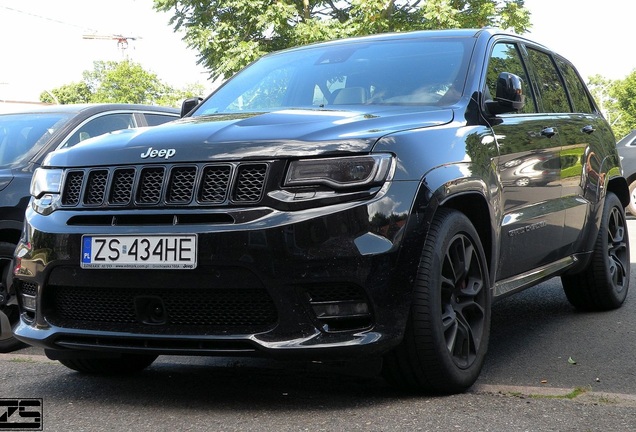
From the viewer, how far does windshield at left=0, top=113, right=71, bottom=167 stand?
21.3 feet

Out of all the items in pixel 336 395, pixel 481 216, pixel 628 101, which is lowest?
pixel 628 101

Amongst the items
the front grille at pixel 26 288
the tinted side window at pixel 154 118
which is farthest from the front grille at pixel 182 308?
the tinted side window at pixel 154 118

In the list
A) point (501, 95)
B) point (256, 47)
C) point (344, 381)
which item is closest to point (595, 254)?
point (501, 95)

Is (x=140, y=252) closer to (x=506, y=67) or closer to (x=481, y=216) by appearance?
(x=481, y=216)

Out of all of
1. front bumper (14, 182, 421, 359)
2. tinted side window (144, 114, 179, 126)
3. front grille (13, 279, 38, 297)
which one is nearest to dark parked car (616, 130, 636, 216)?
tinted side window (144, 114, 179, 126)

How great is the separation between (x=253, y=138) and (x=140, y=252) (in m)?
0.64

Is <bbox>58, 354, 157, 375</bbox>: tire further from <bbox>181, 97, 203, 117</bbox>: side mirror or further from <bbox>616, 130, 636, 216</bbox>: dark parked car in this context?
<bbox>616, 130, 636, 216</bbox>: dark parked car

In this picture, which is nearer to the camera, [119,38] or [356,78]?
[356,78]

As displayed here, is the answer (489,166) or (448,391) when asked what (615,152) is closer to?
(489,166)

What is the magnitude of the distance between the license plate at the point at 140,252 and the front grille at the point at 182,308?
12 centimetres

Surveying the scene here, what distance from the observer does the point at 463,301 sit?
4492mm

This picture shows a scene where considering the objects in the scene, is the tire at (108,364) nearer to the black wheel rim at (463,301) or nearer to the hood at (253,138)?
the hood at (253,138)

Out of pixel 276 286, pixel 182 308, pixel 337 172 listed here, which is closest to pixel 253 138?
pixel 337 172

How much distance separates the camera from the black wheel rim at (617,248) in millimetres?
7034
